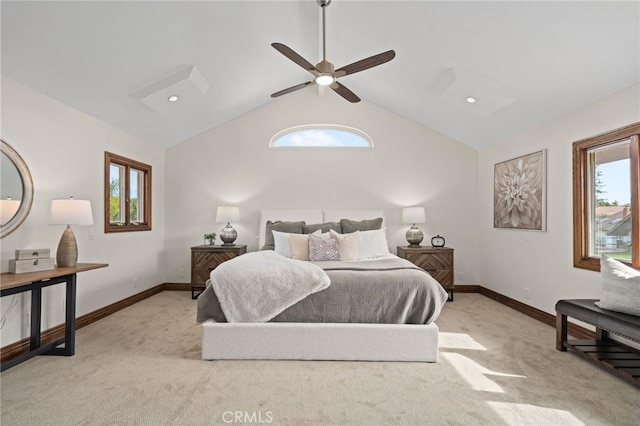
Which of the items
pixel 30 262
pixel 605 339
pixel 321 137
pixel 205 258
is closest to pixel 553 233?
pixel 605 339

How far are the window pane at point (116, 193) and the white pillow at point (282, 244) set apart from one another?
6.75 feet

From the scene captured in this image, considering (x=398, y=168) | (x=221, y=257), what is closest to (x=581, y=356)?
(x=398, y=168)

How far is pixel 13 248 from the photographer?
2986 millimetres

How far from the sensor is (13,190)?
9.82 feet

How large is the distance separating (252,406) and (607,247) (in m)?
Answer: 3.41

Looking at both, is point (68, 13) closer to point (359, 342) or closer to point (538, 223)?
point (359, 342)

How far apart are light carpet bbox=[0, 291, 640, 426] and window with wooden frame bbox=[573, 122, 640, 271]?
985 mm

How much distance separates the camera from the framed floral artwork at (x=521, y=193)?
420cm

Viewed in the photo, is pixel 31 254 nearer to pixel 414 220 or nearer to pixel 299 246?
pixel 299 246

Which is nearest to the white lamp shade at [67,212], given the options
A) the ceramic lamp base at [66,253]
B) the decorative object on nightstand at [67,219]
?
the decorative object on nightstand at [67,219]

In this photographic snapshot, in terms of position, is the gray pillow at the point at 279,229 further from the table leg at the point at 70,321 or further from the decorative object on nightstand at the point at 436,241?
the table leg at the point at 70,321

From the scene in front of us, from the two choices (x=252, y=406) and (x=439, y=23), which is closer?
(x=252, y=406)

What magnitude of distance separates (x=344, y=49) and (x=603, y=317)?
357cm

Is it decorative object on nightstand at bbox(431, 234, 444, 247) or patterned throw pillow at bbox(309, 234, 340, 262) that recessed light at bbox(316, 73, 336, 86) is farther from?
decorative object on nightstand at bbox(431, 234, 444, 247)
